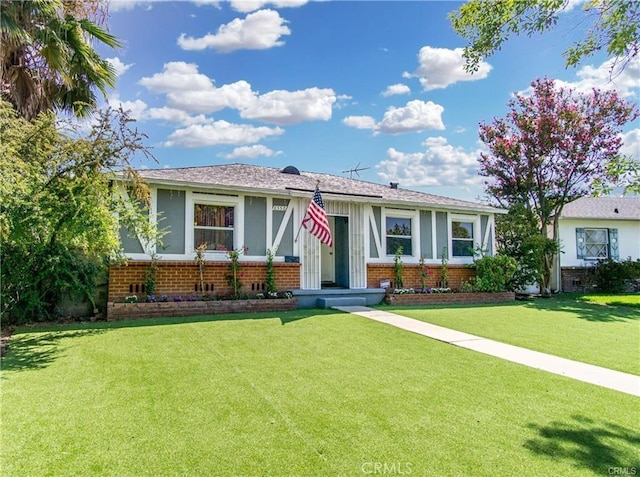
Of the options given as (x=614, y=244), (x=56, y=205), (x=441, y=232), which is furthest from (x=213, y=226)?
(x=614, y=244)

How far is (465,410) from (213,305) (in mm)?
6958

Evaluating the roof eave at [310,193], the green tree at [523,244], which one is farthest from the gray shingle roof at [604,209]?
the roof eave at [310,193]

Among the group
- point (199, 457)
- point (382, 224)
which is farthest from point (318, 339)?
point (382, 224)

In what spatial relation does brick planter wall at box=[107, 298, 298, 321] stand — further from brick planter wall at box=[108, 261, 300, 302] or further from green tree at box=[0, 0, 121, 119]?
green tree at box=[0, 0, 121, 119]

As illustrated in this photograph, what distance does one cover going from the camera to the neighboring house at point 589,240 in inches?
724

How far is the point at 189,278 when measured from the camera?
1012 cm

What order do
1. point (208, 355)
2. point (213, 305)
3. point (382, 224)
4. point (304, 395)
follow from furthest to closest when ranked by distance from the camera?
1. point (382, 224)
2. point (213, 305)
3. point (208, 355)
4. point (304, 395)

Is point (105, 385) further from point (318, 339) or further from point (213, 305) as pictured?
point (213, 305)

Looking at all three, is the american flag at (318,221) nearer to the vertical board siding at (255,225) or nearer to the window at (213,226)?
the vertical board siding at (255,225)

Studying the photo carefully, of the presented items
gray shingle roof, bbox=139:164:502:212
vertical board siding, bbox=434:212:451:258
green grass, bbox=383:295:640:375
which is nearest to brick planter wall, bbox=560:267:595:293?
green grass, bbox=383:295:640:375

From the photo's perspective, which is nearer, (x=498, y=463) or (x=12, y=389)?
(x=498, y=463)

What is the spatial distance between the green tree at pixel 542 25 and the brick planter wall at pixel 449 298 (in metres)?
8.18

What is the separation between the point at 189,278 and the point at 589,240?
18.6m

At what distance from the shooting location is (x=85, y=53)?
351 inches
